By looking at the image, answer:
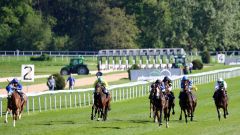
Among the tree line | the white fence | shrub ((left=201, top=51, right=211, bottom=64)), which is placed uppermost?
the tree line

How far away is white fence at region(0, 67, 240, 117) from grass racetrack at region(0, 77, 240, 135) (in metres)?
1.40

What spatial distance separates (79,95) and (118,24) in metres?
52.4

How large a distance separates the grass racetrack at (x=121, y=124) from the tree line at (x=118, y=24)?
180ft

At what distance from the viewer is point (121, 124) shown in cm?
2283

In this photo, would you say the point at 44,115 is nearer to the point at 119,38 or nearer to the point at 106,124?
the point at 106,124

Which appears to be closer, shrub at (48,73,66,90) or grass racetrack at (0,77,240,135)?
grass racetrack at (0,77,240,135)

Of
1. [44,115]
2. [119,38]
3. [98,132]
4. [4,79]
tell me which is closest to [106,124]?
[98,132]

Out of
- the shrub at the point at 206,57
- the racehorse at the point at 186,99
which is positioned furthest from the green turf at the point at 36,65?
the racehorse at the point at 186,99

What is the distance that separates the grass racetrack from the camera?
20562 mm

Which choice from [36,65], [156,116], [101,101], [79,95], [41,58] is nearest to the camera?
[156,116]

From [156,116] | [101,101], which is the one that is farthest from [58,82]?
[156,116]

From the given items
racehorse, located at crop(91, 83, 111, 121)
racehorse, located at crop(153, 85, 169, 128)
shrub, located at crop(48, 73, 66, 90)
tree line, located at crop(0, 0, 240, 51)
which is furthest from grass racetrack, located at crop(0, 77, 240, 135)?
tree line, located at crop(0, 0, 240, 51)

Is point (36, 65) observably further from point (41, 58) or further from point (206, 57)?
point (206, 57)

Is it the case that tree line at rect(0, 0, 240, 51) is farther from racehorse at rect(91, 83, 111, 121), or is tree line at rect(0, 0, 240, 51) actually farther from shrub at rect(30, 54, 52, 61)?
racehorse at rect(91, 83, 111, 121)
